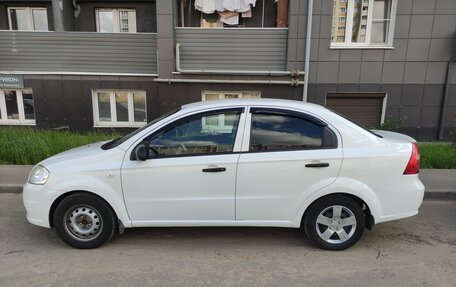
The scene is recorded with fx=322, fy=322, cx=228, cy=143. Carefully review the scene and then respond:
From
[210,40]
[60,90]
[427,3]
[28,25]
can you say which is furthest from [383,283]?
[28,25]

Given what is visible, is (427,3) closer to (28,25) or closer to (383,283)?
(383,283)

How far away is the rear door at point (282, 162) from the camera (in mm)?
3246

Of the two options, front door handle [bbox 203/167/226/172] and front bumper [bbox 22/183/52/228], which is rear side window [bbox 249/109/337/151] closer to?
front door handle [bbox 203/167/226/172]

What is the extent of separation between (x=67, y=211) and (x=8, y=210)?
5.92 ft

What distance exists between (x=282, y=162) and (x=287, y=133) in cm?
32

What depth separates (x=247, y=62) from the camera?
9.18m

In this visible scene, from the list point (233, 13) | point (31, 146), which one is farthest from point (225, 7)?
point (31, 146)

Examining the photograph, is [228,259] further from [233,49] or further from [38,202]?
[233,49]

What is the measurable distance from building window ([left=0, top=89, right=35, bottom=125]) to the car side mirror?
8637mm

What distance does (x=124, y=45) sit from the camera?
9.52 meters

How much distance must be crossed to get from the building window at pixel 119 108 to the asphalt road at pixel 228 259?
20.8ft

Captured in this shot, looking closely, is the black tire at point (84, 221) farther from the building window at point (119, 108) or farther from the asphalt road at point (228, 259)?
the building window at point (119, 108)

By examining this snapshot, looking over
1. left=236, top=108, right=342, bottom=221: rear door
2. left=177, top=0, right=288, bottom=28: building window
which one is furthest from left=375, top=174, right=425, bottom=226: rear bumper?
left=177, top=0, right=288, bottom=28: building window

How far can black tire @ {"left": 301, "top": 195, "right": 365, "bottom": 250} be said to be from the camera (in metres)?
3.33
